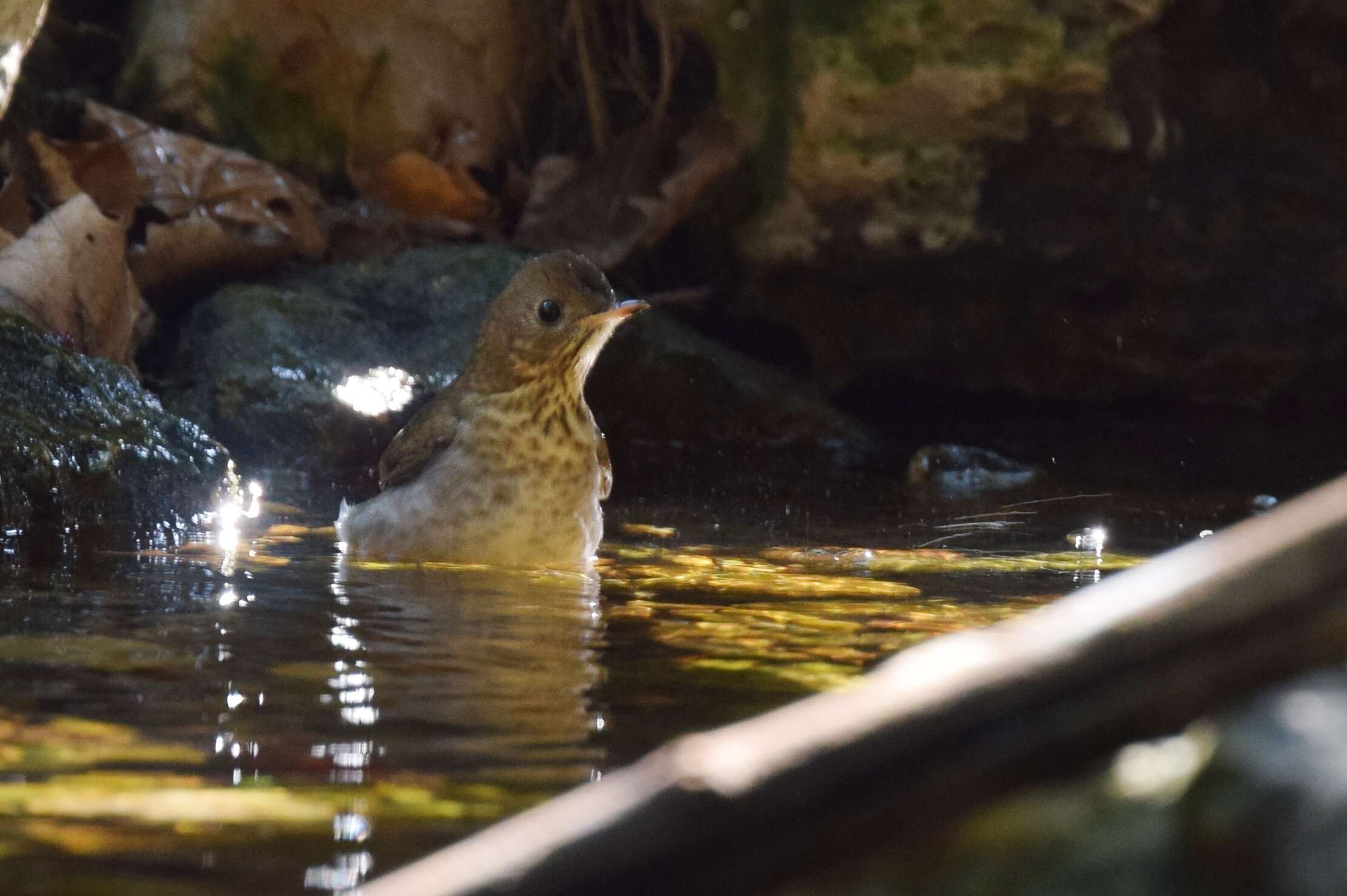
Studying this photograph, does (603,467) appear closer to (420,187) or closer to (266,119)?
(420,187)

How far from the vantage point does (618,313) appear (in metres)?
5.38

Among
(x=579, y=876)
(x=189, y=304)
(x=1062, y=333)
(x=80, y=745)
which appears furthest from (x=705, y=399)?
(x=579, y=876)

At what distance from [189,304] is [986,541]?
178 inches

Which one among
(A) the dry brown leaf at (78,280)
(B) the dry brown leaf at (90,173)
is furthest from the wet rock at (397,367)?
(B) the dry brown leaf at (90,173)

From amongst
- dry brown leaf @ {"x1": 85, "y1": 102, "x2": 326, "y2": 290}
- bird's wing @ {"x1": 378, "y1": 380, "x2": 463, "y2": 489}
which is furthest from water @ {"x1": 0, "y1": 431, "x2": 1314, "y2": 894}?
dry brown leaf @ {"x1": 85, "y1": 102, "x2": 326, "y2": 290}

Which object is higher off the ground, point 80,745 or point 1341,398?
point 1341,398

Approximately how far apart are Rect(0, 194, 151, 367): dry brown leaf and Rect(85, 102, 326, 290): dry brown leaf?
0.47 metres

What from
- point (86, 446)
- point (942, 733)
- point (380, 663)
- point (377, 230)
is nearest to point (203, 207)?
point (377, 230)

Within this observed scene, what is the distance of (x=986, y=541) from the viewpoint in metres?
5.57

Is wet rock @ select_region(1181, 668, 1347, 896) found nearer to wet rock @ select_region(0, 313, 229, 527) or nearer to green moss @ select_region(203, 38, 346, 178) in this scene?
wet rock @ select_region(0, 313, 229, 527)

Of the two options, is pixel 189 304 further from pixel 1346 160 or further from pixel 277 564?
pixel 1346 160

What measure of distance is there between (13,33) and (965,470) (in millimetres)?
4456

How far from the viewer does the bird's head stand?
5.46 m

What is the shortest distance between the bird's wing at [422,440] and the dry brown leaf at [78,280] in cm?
167
